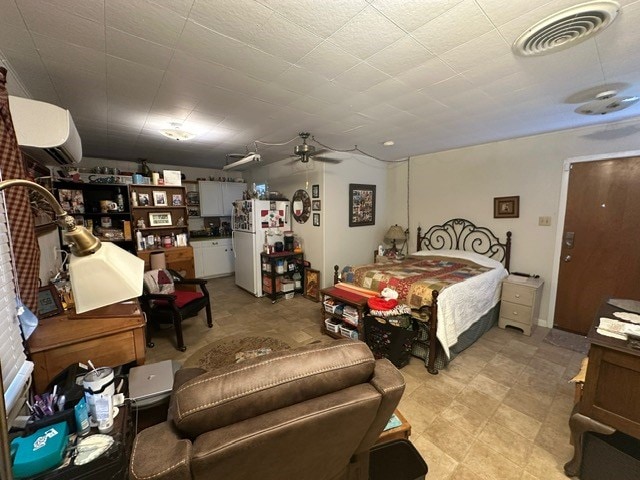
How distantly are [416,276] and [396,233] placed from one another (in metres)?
1.81

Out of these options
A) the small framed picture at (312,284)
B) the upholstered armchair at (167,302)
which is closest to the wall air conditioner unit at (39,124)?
the upholstered armchair at (167,302)

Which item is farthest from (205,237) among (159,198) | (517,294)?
(517,294)

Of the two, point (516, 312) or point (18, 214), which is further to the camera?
point (516, 312)

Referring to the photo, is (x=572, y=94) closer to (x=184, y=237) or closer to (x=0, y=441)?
(x=0, y=441)

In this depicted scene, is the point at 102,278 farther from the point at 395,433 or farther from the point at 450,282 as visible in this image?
the point at 450,282

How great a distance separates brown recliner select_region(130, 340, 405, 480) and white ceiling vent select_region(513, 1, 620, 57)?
184cm

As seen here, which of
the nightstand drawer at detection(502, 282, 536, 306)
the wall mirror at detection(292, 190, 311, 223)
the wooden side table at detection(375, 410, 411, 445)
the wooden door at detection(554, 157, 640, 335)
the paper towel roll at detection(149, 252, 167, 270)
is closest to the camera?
the wooden side table at detection(375, 410, 411, 445)

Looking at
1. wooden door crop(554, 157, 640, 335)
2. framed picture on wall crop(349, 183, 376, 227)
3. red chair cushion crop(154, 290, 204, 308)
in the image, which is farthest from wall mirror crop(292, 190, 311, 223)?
wooden door crop(554, 157, 640, 335)

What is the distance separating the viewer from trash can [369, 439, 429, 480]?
1.25 meters

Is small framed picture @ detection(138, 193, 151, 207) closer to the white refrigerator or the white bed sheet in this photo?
the white refrigerator

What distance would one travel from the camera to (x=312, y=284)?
448 centimetres

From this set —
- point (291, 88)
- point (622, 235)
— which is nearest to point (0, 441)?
point (291, 88)

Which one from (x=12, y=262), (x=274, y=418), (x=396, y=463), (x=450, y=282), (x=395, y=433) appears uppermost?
(x=12, y=262)

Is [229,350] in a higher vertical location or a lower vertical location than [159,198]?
lower
